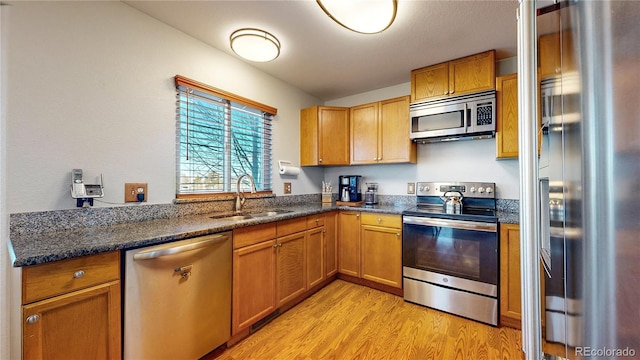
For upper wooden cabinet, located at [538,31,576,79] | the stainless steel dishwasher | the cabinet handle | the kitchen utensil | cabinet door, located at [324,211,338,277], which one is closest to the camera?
upper wooden cabinet, located at [538,31,576,79]

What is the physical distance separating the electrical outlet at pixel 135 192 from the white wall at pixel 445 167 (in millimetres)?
2371

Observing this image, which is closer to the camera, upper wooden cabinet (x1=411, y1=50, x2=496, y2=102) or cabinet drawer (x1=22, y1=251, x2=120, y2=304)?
cabinet drawer (x1=22, y1=251, x2=120, y2=304)

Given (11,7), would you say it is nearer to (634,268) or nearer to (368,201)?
(634,268)

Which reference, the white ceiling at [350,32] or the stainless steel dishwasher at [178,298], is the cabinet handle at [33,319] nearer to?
the stainless steel dishwasher at [178,298]

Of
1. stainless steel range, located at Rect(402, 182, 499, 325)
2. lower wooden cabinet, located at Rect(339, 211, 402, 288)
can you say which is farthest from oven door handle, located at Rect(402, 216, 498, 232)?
lower wooden cabinet, located at Rect(339, 211, 402, 288)

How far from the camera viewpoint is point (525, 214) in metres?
0.61

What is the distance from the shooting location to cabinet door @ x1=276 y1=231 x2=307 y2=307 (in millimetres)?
2070

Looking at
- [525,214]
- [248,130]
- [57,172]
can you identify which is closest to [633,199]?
[525,214]

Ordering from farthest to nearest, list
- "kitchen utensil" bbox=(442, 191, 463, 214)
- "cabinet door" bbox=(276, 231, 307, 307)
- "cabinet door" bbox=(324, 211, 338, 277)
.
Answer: "cabinet door" bbox=(324, 211, 338, 277)
"kitchen utensil" bbox=(442, 191, 463, 214)
"cabinet door" bbox=(276, 231, 307, 307)

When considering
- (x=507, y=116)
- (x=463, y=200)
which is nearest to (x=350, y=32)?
(x=507, y=116)

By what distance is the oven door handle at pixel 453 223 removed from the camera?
1961 mm

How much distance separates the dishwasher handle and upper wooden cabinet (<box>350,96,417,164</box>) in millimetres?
1955

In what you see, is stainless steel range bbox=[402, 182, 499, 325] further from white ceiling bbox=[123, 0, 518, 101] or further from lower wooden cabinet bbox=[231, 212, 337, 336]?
white ceiling bbox=[123, 0, 518, 101]

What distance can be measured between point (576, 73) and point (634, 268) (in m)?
0.30
